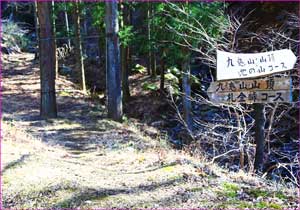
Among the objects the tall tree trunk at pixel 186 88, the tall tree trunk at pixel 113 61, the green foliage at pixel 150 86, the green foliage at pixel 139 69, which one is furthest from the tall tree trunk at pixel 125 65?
the tall tree trunk at pixel 186 88

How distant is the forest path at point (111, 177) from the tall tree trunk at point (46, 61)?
6.66 feet

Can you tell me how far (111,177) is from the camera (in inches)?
248

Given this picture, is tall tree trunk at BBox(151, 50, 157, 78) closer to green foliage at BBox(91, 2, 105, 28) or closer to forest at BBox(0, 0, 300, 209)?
forest at BBox(0, 0, 300, 209)

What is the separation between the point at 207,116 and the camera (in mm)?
15719

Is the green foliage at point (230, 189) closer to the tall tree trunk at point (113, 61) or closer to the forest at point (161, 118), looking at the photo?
the forest at point (161, 118)

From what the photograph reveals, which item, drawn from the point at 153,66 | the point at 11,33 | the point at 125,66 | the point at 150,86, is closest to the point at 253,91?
the point at 11,33

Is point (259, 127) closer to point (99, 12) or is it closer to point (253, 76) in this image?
point (253, 76)

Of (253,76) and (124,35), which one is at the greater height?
(124,35)

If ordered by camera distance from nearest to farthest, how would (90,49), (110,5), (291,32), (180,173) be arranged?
(180,173) < (291,32) < (110,5) < (90,49)

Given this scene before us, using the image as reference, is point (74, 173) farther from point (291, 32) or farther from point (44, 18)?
point (291, 32)

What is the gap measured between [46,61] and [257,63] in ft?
31.7

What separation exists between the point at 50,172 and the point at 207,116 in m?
10.1

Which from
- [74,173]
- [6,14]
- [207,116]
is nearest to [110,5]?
[207,116]

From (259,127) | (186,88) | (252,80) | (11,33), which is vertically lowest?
(259,127)
